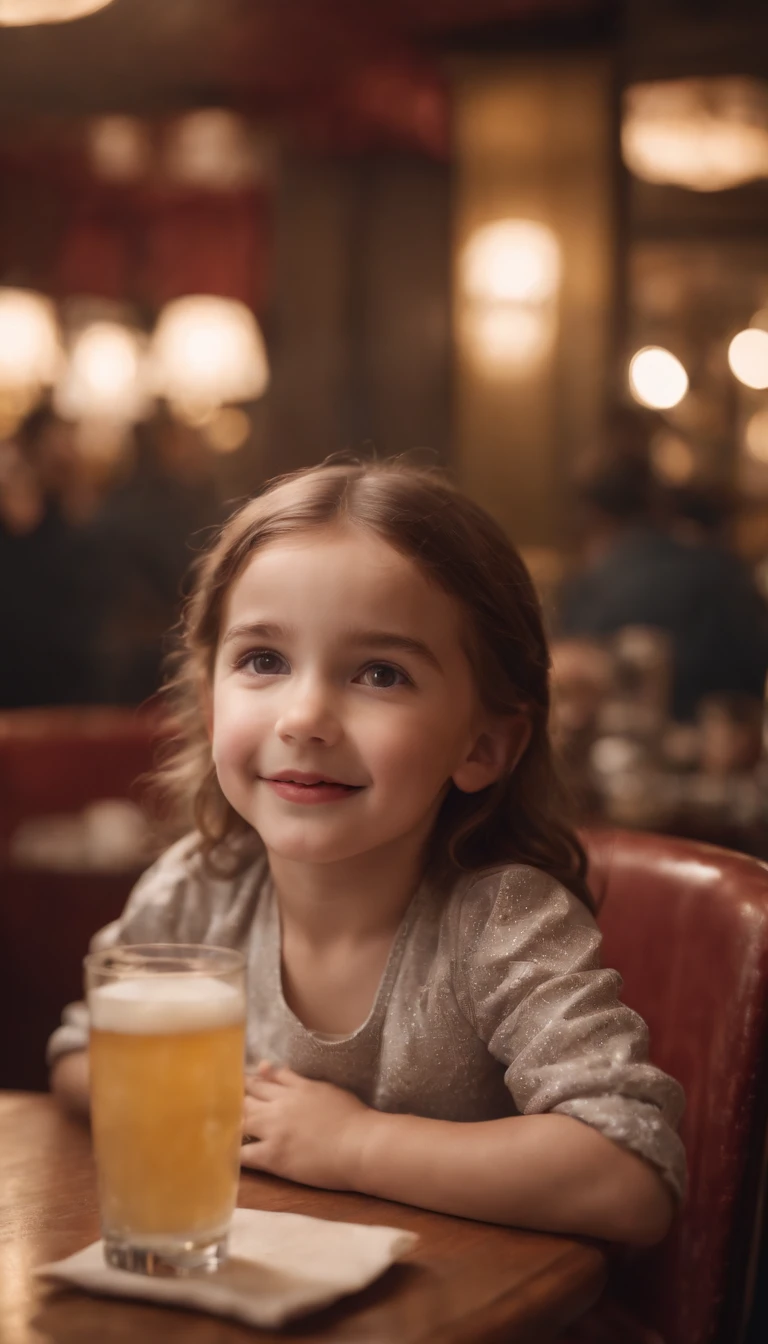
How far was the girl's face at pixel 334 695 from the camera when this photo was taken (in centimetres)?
99

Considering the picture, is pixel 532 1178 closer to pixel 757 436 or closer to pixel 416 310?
pixel 757 436

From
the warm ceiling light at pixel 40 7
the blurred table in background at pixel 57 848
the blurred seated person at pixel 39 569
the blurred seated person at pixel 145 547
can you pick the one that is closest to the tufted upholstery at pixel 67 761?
the blurred table in background at pixel 57 848

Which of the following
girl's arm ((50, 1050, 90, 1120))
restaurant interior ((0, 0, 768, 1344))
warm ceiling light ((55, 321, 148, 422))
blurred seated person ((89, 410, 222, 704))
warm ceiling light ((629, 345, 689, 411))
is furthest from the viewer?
warm ceiling light ((55, 321, 148, 422))

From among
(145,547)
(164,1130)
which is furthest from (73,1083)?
(145,547)

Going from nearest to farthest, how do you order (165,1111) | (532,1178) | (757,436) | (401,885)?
(165,1111), (532,1178), (401,885), (757,436)

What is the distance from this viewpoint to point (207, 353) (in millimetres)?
6711

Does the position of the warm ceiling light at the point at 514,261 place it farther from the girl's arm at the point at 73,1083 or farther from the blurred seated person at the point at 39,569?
the girl's arm at the point at 73,1083

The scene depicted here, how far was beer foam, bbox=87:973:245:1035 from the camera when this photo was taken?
76cm

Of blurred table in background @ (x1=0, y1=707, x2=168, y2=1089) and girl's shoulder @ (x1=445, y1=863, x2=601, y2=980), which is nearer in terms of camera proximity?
girl's shoulder @ (x1=445, y1=863, x2=601, y2=980)

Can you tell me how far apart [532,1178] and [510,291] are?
5140mm

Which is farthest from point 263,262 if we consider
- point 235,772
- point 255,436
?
point 235,772

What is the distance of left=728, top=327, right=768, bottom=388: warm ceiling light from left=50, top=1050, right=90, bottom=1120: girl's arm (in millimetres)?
4168

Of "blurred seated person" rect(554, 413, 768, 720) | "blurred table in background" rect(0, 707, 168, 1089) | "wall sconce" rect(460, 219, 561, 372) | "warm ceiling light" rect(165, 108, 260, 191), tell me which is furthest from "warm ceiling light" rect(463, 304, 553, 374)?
"blurred table in background" rect(0, 707, 168, 1089)

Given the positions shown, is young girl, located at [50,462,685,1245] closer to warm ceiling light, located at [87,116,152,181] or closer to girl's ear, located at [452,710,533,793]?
girl's ear, located at [452,710,533,793]
